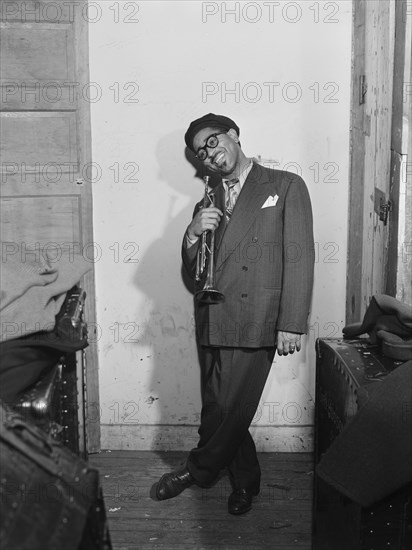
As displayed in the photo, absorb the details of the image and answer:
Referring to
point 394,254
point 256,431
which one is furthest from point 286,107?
point 256,431

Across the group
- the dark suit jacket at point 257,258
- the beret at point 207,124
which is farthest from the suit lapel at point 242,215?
the beret at point 207,124

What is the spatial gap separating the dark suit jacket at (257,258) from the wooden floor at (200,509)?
833mm

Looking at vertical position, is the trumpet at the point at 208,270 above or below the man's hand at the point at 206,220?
below

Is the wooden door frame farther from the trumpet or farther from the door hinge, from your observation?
the trumpet

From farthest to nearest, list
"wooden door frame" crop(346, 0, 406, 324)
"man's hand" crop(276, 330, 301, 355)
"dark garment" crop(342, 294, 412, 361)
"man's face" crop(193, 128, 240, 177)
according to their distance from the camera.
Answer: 1. "wooden door frame" crop(346, 0, 406, 324)
2. "man's face" crop(193, 128, 240, 177)
3. "man's hand" crop(276, 330, 301, 355)
4. "dark garment" crop(342, 294, 412, 361)

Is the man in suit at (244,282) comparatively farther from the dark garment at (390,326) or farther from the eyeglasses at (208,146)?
the dark garment at (390,326)

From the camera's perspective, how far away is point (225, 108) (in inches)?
198

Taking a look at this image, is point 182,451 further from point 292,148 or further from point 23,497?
point 23,497

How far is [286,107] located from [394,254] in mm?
1262

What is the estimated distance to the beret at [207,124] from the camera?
465 centimetres

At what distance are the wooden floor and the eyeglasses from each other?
1698 millimetres

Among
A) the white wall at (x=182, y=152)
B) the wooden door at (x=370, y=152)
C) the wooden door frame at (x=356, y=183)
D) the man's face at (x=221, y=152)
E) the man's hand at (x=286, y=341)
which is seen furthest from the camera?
the white wall at (x=182, y=152)

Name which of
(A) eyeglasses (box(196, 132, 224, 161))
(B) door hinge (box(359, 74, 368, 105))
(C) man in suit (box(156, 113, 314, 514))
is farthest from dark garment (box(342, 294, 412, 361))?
(B) door hinge (box(359, 74, 368, 105))

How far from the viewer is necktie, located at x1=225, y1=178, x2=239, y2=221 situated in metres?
4.65
